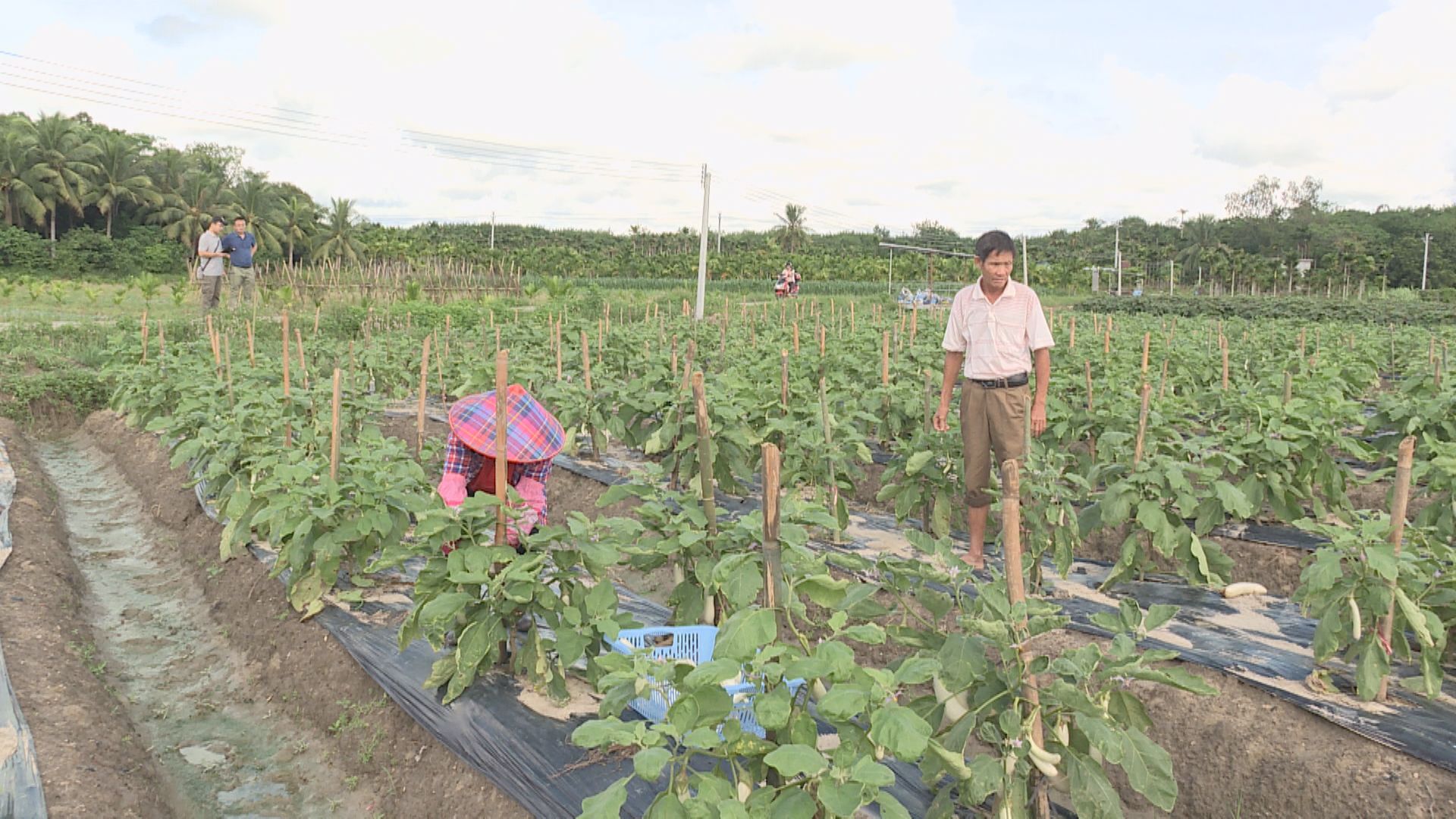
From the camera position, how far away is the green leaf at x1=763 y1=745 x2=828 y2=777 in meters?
1.85

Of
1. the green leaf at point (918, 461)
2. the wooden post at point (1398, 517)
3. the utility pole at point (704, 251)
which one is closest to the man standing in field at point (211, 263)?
the utility pole at point (704, 251)

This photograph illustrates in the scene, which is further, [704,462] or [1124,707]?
[704,462]

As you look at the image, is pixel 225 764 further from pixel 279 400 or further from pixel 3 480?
pixel 3 480

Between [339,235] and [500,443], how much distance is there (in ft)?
151

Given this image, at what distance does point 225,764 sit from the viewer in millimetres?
3893

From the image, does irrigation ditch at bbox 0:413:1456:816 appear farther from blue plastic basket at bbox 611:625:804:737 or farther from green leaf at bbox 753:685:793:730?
A: green leaf at bbox 753:685:793:730

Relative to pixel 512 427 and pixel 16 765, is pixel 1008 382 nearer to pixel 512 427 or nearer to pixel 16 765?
pixel 512 427

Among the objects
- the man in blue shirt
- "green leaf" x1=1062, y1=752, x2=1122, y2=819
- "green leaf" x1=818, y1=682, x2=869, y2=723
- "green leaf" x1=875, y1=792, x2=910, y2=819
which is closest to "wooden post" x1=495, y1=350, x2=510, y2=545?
"green leaf" x1=818, y1=682, x2=869, y2=723

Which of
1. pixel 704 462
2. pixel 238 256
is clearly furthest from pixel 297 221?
pixel 704 462

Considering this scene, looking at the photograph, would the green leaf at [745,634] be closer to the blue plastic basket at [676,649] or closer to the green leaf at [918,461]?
the blue plastic basket at [676,649]

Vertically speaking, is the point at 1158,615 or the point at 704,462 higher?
the point at 704,462

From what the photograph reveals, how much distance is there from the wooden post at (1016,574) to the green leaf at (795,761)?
749mm

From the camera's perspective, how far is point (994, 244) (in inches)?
180

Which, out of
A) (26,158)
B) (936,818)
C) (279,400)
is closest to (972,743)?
(936,818)
